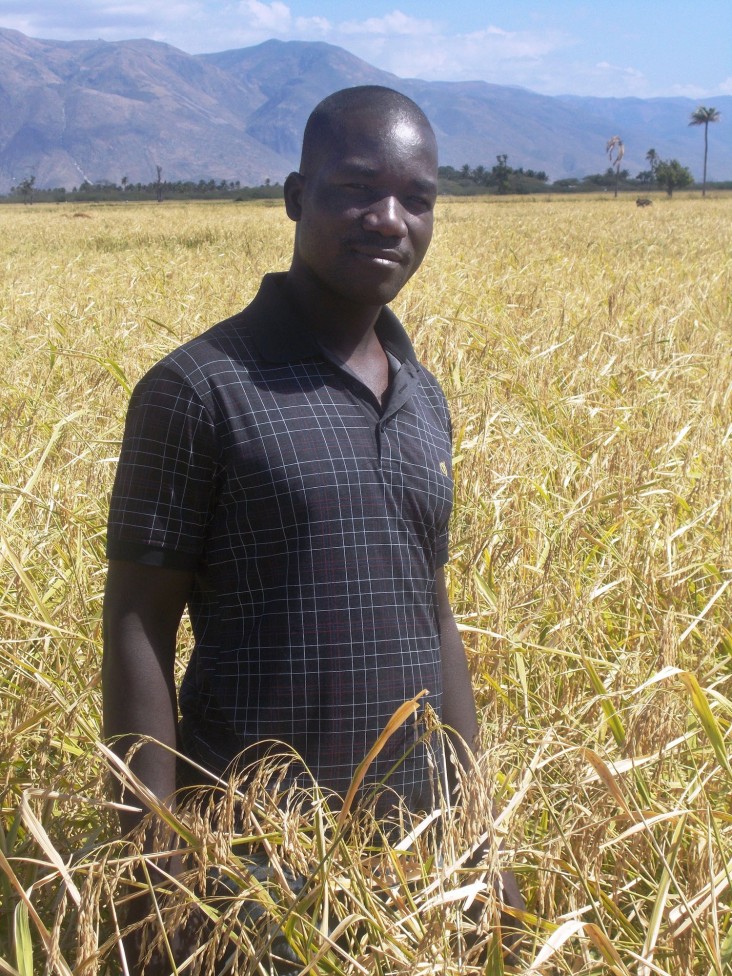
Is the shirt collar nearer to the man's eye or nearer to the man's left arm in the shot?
the man's eye

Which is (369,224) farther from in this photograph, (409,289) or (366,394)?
(409,289)

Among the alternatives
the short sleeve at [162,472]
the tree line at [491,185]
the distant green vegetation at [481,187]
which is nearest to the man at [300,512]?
the short sleeve at [162,472]

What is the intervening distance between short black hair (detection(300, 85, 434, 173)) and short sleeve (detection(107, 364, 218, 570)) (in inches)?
Result: 14.2

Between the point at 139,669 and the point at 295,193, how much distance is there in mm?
628

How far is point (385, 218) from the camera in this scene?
119cm

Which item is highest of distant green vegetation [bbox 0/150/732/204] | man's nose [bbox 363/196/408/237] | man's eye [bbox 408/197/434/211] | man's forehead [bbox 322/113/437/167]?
distant green vegetation [bbox 0/150/732/204]

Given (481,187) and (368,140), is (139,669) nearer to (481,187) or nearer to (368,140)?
(368,140)

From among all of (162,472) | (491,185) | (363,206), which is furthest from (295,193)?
(491,185)

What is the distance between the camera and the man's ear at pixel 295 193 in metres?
1.27

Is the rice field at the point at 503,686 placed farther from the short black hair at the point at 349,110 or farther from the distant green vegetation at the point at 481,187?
the distant green vegetation at the point at 481,187

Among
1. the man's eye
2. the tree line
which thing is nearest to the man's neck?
the man's eye

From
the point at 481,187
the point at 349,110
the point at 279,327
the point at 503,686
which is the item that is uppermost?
the point at 481,187

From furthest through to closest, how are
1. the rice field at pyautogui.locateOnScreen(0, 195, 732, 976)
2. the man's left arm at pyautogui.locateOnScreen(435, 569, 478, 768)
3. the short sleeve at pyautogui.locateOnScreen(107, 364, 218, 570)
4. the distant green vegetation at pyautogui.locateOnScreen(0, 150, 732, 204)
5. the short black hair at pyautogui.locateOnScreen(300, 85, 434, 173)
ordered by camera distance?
the distant green vegetation at pyautogui.locateOnScreen(0, 150, 732, 204), the man's left arm at pyautogui.locateOnScreen(435, 569, 478, 768), the short black hair at pyautogui.locateOnScreen(300, 85, 434, 173), the short sleeve at pyautogui.locateOnScreen(107, 364, 218, 570), the rice field at pyautogui.locateOnScreen(0, 195, 732, 976)

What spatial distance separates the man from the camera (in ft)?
3.68
